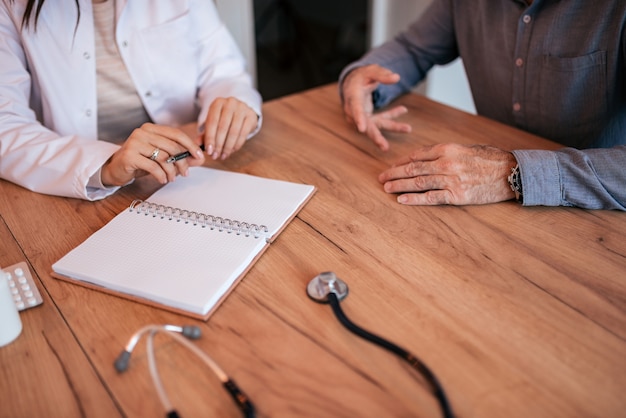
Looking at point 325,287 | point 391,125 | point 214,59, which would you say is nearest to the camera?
point 325,287

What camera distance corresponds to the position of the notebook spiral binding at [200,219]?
2.69 ft

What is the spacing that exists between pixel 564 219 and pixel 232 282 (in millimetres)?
566

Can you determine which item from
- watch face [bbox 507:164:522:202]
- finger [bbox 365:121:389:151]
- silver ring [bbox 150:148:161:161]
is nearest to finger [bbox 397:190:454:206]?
watch face [bbox 507:164:522:202]

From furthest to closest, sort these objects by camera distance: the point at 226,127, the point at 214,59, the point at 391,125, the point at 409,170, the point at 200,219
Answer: the point at 214,59
the point at 391,125
the point at 226,127
the point at 409,170
the point at 200,219

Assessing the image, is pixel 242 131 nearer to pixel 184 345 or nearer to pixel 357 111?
pixel 357 111

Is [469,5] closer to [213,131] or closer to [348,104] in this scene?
[348,104]

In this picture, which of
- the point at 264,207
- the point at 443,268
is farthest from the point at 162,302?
the point at 443,268

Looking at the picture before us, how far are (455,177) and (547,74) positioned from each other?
0.43 metres

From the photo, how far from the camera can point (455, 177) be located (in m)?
0.91

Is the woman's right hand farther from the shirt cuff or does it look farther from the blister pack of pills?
the shirt cuff

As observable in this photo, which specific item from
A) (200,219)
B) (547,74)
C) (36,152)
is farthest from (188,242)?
(547,74)

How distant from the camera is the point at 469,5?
1.29 m

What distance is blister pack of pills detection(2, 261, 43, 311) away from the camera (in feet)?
2.32

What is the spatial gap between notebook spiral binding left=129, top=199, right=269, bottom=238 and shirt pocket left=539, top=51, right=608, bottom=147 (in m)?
0.76
